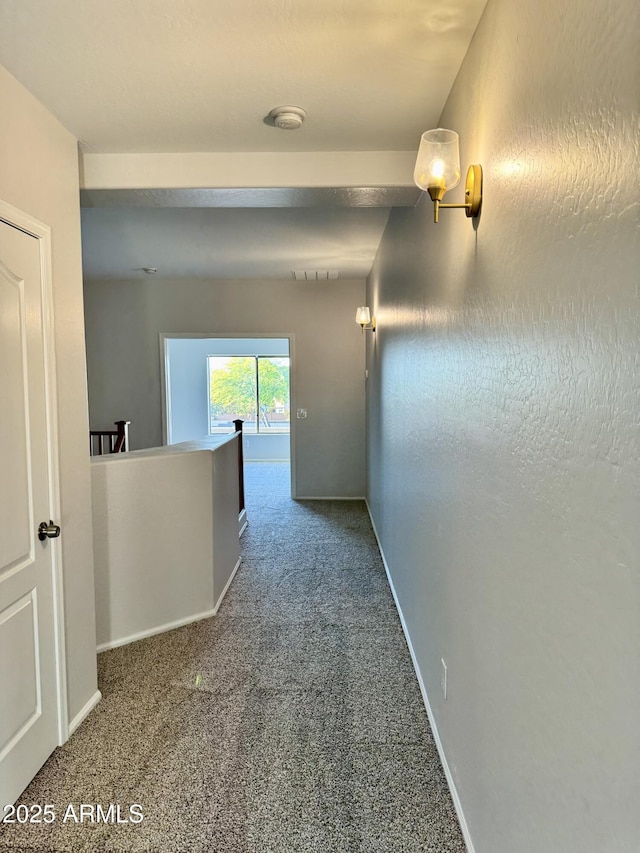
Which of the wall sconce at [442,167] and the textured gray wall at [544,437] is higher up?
the wall sconce at [442,167]

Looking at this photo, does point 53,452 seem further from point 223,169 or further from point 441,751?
point 441,751

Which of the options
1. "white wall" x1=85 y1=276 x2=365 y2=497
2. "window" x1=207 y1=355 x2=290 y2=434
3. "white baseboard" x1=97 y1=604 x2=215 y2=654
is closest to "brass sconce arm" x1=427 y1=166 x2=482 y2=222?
"white baseboard" x1=97 y1=604 x2=215 y2=654

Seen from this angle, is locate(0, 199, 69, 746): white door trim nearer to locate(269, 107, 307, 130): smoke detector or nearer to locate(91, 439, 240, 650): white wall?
locate(91, 439, 240, 650): white wall

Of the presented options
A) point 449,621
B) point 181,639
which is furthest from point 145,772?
point 449,621

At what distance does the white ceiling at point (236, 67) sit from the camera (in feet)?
4.59

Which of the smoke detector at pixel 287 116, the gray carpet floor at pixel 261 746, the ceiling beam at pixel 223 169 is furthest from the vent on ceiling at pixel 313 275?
the gray carpet floor at pixel 261 746

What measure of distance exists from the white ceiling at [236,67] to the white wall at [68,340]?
0.13 metres

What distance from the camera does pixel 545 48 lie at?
0.96 meters

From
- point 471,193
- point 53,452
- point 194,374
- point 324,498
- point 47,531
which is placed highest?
point 471,193

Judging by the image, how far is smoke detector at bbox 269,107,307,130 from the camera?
190cm

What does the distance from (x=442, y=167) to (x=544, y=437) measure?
2.85 ft

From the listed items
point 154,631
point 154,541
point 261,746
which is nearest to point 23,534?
point 154,541

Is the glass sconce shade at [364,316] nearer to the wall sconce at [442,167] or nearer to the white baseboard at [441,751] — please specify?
the white baseboard at [441,751]

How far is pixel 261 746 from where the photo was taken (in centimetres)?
196
